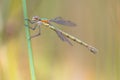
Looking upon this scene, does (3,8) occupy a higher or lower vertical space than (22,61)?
higher

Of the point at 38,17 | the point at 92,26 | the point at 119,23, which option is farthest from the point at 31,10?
the point at 119,23

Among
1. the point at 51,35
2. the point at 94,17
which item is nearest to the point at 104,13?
the point at 94,17

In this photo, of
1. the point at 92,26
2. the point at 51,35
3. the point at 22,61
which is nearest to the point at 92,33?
the point at 92,26

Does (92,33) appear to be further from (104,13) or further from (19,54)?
(19,54)

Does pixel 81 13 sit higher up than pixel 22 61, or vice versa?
pixel 81 13

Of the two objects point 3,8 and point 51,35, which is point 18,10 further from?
point 51,35
